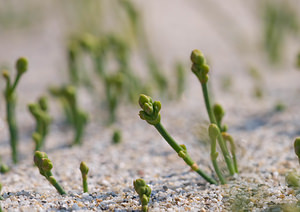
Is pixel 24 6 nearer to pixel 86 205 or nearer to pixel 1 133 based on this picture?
pixel 1 133

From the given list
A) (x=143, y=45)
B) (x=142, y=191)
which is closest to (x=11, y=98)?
(x=142, y=191)

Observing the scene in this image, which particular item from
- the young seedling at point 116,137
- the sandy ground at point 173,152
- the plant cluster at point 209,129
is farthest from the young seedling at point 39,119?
the plant cluster at point 209,129

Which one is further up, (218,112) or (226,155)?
(218,112)

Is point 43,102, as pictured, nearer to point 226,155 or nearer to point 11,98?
point 11,98

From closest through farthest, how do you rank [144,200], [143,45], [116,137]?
[144,200] < [116,137] < [143,45]

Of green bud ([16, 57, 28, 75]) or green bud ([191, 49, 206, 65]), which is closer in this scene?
green bud ([191, 49, 206, 65])

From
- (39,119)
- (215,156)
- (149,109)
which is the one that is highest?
(39,119)

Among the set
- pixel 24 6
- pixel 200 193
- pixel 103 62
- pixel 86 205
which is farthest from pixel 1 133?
pixel 24 6

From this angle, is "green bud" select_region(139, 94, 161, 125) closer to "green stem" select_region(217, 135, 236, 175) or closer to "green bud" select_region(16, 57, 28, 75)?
"green stem" select_region(217, 135, 236, 175)

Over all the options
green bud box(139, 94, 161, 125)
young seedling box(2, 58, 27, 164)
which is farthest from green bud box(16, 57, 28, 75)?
green bud box(139, 94, 161, 125)
